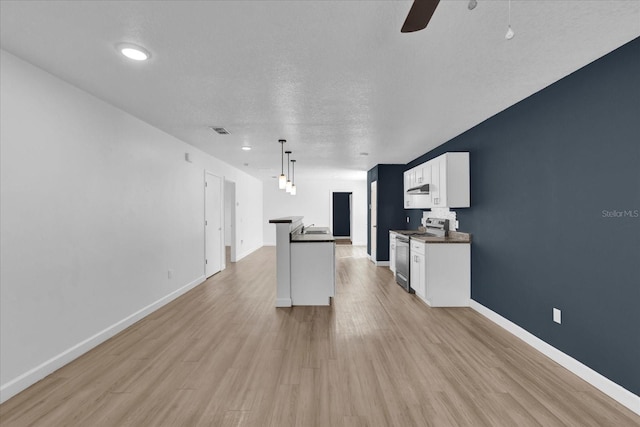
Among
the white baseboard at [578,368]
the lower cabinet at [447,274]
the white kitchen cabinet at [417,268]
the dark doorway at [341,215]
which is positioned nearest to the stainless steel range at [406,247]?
the white kitchen cabinet at [417,268]

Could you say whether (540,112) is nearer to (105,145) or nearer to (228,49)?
(228,49)

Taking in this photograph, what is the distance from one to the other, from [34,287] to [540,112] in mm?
4767

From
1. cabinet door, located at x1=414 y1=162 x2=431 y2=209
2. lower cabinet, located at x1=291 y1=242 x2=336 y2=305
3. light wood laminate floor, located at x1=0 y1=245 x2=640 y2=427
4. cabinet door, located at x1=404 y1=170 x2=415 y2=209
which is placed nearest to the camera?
light wood laminate floor, located at x1=0 y1=245 x2=640 y2=427

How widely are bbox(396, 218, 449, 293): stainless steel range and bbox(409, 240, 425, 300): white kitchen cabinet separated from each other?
0.43ft

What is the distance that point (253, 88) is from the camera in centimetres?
289

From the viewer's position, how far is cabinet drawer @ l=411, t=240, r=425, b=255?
4535 millimetres

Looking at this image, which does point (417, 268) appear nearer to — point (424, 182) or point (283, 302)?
point (424, 182)

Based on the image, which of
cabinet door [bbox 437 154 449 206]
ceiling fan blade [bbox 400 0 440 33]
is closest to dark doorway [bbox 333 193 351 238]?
cabinet door [bbox 437 154 449 206]

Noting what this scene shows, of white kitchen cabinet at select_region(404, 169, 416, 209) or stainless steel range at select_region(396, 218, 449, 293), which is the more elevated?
white kitchen cabinet at select_region(404, 169, 416, 209)

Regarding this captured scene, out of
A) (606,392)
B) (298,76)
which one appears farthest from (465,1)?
(606,392)

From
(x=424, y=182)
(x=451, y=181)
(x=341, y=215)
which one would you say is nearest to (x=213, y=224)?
(x=424, y=182)

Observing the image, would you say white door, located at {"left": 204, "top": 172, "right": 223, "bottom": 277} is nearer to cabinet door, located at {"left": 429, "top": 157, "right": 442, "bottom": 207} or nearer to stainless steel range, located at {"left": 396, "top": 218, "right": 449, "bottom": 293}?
stainless steel range, located at {"left": 396, "top": 218, "right": 449, "bottom": 293}

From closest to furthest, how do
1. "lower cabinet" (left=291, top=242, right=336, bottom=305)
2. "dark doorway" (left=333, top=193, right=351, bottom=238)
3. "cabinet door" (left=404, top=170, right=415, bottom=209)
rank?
"lower cabinet" (left=291, top=242, right=336, bottom=305) → "cabinet door" (left=404, top=170, right=415, bottom=209) → "dark doorway" (left=333, top=193, right=351, bottom=238)

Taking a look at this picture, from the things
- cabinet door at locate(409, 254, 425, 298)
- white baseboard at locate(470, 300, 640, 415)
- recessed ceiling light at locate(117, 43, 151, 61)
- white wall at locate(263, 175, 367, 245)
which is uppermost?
recessed ceiling light at locate(117, 43, 151, 61)
